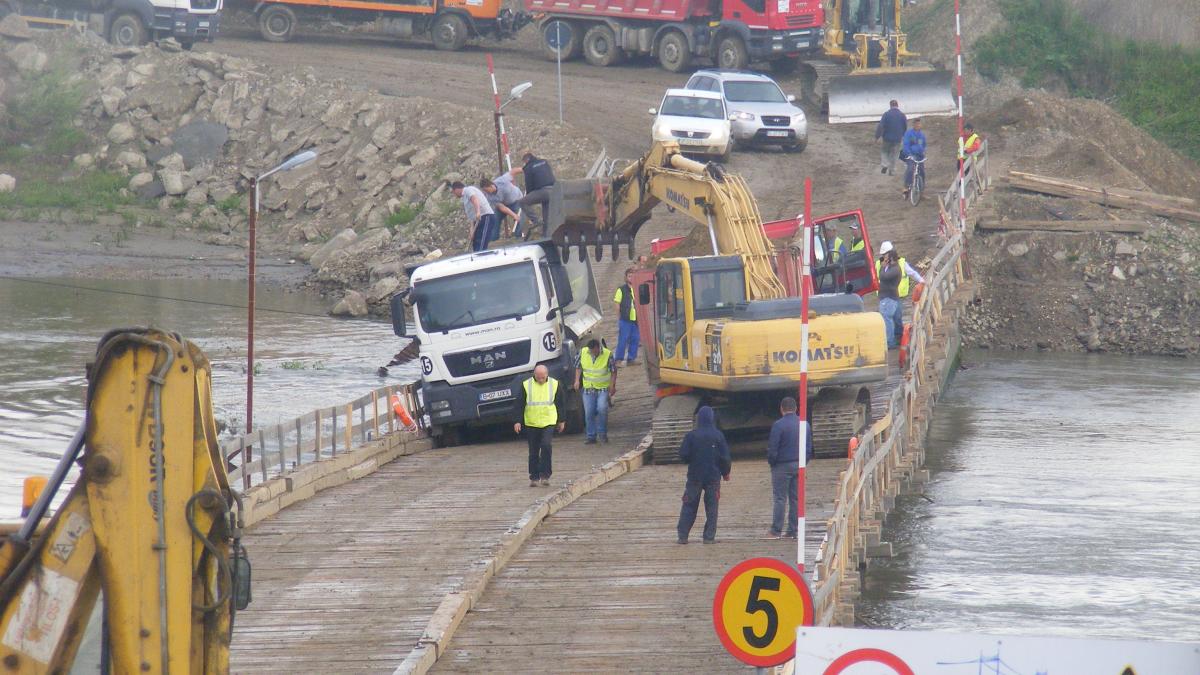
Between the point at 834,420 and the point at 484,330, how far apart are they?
5425mm

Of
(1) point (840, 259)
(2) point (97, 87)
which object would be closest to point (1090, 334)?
(1) point (840, 259)

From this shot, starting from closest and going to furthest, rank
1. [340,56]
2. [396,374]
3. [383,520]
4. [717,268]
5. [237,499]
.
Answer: [237,499] < [383,520] < [717,268] < [396,374] < [340,56]

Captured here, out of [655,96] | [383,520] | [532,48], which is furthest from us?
[532,48]

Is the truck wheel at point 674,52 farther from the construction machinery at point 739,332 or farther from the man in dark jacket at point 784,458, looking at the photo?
the man in dark jacket at point 784,458

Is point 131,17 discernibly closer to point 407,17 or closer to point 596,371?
point 407,17

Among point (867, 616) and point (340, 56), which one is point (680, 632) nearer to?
point (867, 616)

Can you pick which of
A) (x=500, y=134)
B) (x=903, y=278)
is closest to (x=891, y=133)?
(x=500, y=134)

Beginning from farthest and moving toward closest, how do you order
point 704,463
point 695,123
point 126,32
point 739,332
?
1. point 126,32
2. point 695,123
3. point 739,332
4. point 704,463

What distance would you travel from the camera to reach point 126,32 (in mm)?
48812

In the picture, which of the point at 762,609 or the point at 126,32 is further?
the point at 126,32

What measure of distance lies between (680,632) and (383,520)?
5.24 m

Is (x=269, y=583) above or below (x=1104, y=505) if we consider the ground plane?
above

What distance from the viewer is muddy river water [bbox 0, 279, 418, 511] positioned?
28.0 meters

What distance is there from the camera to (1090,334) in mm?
34812
